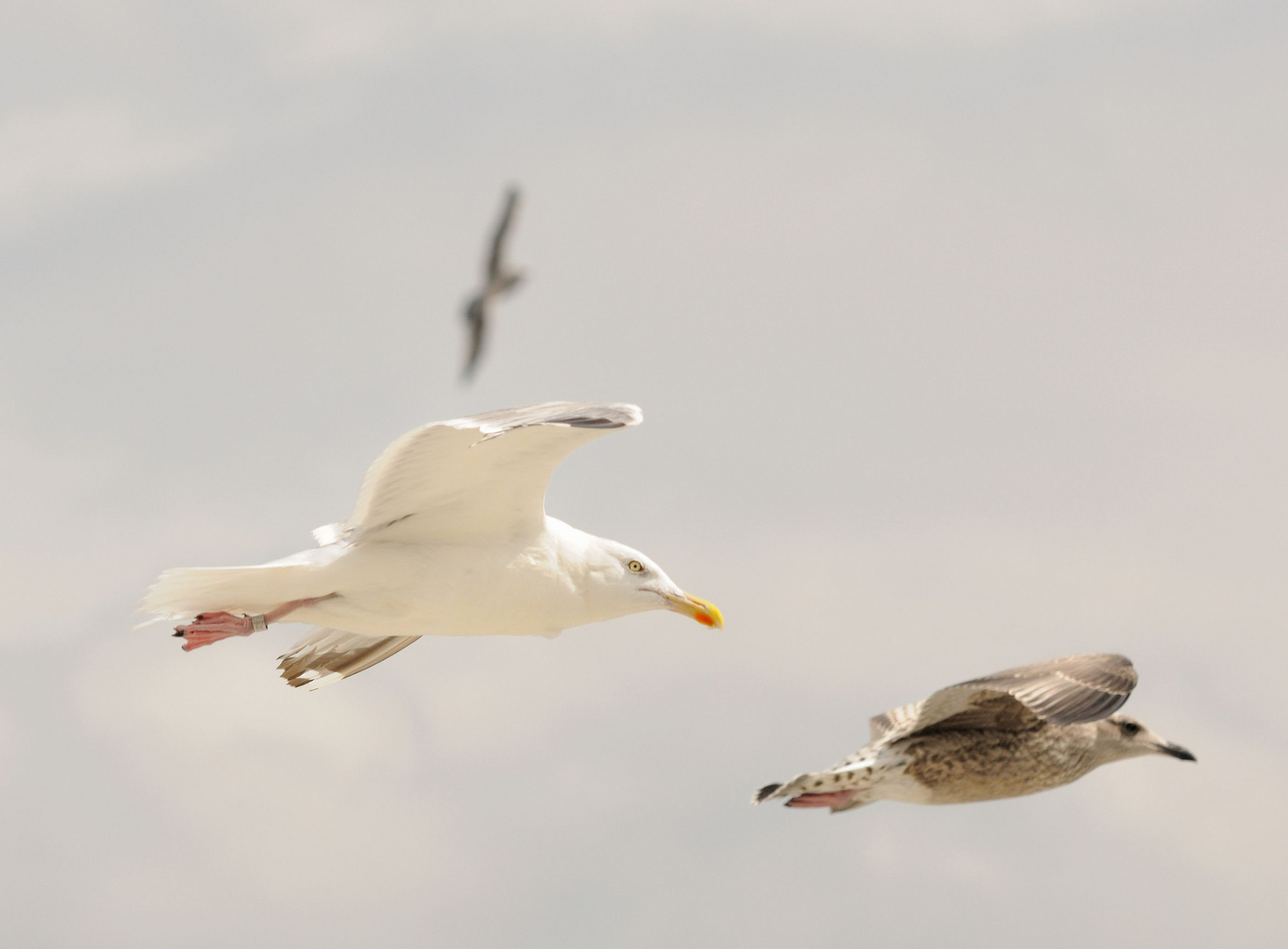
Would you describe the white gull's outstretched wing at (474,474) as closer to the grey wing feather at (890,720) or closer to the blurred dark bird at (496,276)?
the blurred dark bird at (496,276)

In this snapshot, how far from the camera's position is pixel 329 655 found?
1258 cm

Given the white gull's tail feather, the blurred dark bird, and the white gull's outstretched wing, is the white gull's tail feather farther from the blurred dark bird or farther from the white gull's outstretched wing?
the blurred dark bird

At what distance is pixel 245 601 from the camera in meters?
10.5

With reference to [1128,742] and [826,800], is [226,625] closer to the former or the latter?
[826,800]

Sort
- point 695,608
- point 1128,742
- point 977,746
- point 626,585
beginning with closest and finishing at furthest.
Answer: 1. point 626,585
2. point 695,608
3. point 977,746
4. point 1128,742

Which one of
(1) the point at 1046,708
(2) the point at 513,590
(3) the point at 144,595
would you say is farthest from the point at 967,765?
(3) the point at 144,595

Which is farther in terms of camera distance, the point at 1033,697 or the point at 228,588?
the point at 1033,697

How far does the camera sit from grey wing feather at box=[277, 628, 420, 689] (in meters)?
12.5

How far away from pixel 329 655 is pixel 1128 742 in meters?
6.52

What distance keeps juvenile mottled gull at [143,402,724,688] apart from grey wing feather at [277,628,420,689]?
5.24 ft

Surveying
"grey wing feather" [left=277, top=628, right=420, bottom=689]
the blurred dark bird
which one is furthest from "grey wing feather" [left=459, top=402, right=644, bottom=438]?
"grey wing feather" [left=277, top=628, right=420, bottom=689]

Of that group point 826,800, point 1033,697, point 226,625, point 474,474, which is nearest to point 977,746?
point 1033,697

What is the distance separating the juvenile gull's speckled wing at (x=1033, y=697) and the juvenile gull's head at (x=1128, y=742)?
98 cm

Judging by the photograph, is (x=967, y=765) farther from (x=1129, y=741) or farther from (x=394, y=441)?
(x=394, y=441)
